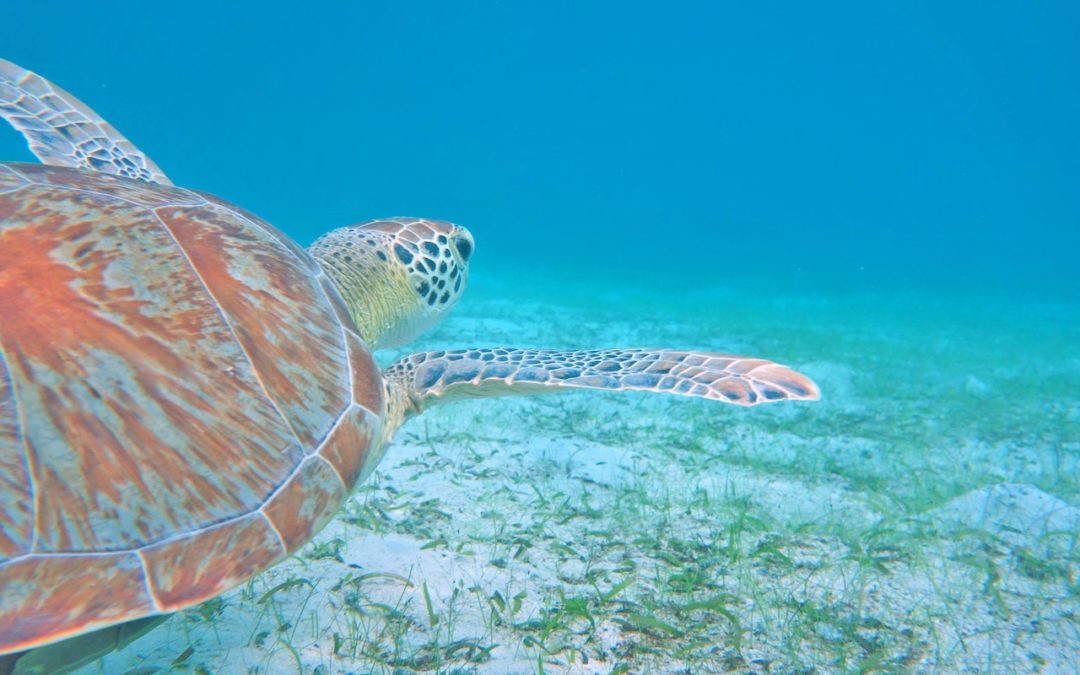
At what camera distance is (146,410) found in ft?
4.19

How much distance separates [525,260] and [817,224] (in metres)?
49.0

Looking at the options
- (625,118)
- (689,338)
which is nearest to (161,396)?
(689,338)

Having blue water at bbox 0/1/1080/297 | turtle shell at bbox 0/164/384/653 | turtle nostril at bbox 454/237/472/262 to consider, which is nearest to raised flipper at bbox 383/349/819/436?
turtle shell at bbox 0/164/384/653

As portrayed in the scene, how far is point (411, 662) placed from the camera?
1.62 meters

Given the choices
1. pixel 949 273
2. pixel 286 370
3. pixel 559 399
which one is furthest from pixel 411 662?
pixel 949 273

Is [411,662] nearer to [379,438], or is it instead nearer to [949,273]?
[379,438]

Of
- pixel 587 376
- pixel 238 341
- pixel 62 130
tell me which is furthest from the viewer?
pixel 62 130

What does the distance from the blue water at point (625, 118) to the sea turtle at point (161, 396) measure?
32.8m

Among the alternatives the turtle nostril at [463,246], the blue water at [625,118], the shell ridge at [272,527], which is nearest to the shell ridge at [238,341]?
the shell ridge at [272,527]

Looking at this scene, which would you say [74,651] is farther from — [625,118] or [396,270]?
[625,118]

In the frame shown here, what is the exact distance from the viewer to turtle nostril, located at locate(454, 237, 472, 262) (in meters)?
3.71

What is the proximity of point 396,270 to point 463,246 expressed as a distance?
0.56m

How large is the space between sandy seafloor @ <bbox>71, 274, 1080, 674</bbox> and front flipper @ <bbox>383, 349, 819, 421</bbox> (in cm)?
64

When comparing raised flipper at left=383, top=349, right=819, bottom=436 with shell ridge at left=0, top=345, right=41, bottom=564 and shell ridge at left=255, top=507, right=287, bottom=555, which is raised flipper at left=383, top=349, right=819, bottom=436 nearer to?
shell ridge at left=255, top=507, right=287, bottom=555
